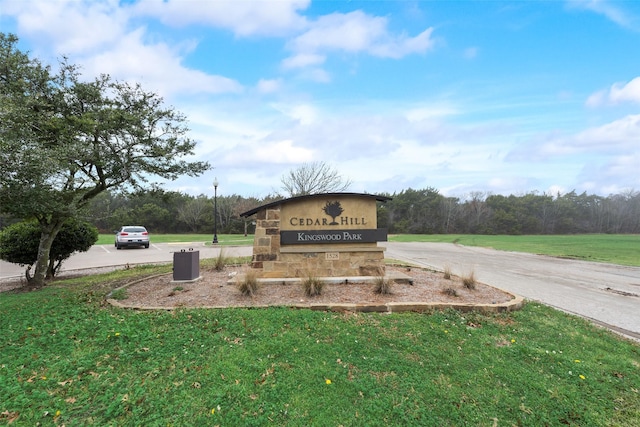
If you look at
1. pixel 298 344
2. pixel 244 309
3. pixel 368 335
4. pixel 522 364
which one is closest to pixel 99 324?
pixel 244 309

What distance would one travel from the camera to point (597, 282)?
27.9 feet

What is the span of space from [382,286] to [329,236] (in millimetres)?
1746

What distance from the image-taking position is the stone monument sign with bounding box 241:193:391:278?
655 cm

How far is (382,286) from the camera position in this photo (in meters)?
5.40

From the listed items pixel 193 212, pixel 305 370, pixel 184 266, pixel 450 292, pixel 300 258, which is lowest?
pixel 305 370

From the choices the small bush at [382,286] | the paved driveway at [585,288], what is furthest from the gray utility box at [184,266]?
the paved driveway at [585,288]

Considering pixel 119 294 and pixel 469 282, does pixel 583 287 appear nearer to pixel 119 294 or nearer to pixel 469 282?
pixel 469 282

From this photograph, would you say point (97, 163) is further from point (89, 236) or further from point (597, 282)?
point (597, 282)

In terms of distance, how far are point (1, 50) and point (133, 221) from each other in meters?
38.8

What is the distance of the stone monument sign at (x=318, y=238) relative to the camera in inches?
258

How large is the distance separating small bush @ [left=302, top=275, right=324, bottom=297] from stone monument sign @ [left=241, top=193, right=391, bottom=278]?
1.16 meters

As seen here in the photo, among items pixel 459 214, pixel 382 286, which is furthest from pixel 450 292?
pixel 459 214

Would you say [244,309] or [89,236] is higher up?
[89,236]

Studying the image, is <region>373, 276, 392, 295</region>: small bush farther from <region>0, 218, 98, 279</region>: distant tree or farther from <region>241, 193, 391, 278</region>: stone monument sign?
<region>0, 218, 98, 279</region>: distant tree
